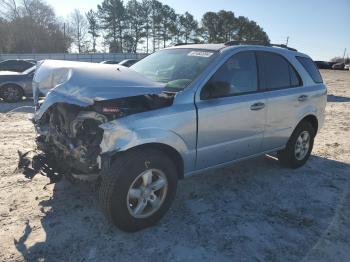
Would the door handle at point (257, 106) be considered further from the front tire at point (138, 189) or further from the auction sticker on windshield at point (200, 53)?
the front tire at point (138, 189)

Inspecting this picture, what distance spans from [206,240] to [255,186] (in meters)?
1.72

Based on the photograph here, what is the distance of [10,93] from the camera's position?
1298 centimetres

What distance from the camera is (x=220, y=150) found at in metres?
4.54

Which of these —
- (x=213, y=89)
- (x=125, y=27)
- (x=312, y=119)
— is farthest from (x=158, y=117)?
(x=125, y=27)

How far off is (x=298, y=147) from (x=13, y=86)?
10488 millimetres

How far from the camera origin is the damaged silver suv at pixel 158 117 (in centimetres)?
361

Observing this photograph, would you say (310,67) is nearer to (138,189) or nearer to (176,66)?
(176,66)

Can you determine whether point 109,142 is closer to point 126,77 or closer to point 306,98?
point 126,77

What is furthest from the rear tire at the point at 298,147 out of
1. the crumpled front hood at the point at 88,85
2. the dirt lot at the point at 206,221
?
the crumpled front hood at the point at 88,85

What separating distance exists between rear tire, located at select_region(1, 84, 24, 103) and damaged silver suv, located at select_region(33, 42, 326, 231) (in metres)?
9.10

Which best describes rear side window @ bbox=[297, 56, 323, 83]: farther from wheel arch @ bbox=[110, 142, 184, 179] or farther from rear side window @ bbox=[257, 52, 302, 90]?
wheel arch @ bbox=[110, 142, 184, 179]

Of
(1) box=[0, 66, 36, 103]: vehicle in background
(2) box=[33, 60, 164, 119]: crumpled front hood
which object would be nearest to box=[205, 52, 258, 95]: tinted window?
(2) box=[33, 60, 164, 119]: crumpled front hood

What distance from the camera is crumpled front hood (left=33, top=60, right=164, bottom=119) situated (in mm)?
3590

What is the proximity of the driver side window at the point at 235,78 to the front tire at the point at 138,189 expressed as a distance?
3.17ft
